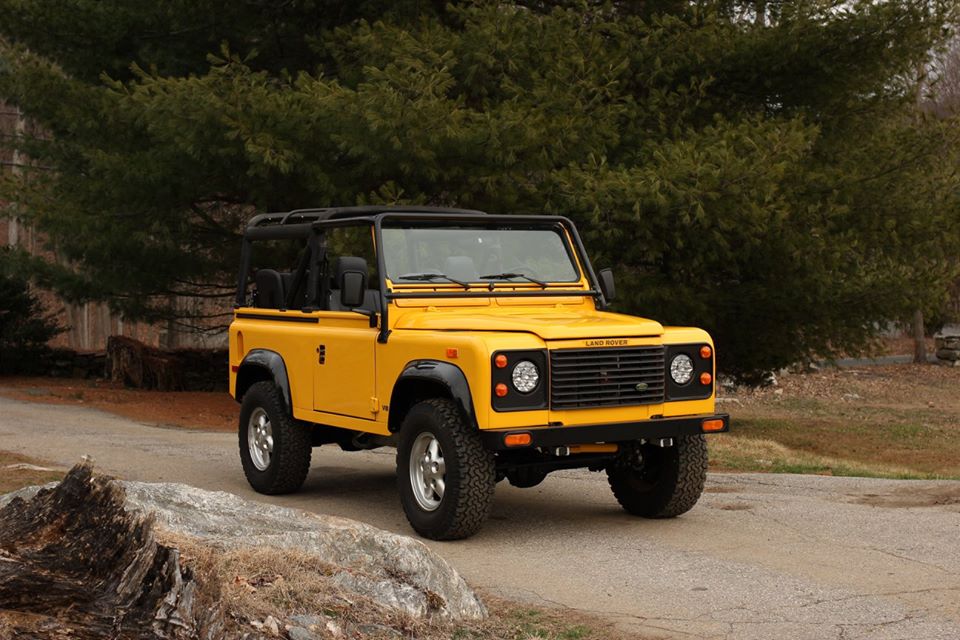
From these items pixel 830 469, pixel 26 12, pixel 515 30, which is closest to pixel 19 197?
pixel 26 12

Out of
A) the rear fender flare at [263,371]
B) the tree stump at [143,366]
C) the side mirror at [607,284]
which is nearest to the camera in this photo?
the side mirror at [607,284]

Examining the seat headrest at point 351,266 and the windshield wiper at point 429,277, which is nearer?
the seat headrest at point 351,266

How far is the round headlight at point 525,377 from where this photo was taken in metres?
8.01

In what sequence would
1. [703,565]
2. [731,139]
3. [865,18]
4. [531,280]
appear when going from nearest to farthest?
1. [703,565]
2. [531,280]
3. [731,139]
4. [865,18]

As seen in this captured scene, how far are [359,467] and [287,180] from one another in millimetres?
6097

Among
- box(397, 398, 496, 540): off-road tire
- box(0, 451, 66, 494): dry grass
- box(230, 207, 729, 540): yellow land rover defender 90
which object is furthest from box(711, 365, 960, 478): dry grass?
box(0, 451, 66, 494): dry grass

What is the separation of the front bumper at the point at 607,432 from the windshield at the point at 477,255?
5.61ft

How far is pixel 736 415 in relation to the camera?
23.4m

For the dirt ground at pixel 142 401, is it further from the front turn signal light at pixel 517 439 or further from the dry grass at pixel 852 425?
the front turn signal light at pixel 517 439

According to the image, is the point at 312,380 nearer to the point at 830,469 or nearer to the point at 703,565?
the point at 703,565

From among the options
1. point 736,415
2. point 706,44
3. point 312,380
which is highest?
point 706,44

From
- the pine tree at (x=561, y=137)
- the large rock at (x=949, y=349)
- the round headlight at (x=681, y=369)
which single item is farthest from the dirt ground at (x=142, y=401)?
the large rock at (x=949, y=349)

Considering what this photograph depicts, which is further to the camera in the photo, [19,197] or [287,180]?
[19,197]

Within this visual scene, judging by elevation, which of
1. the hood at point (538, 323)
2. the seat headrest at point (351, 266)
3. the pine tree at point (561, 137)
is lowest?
the hood at point (538, 323)
